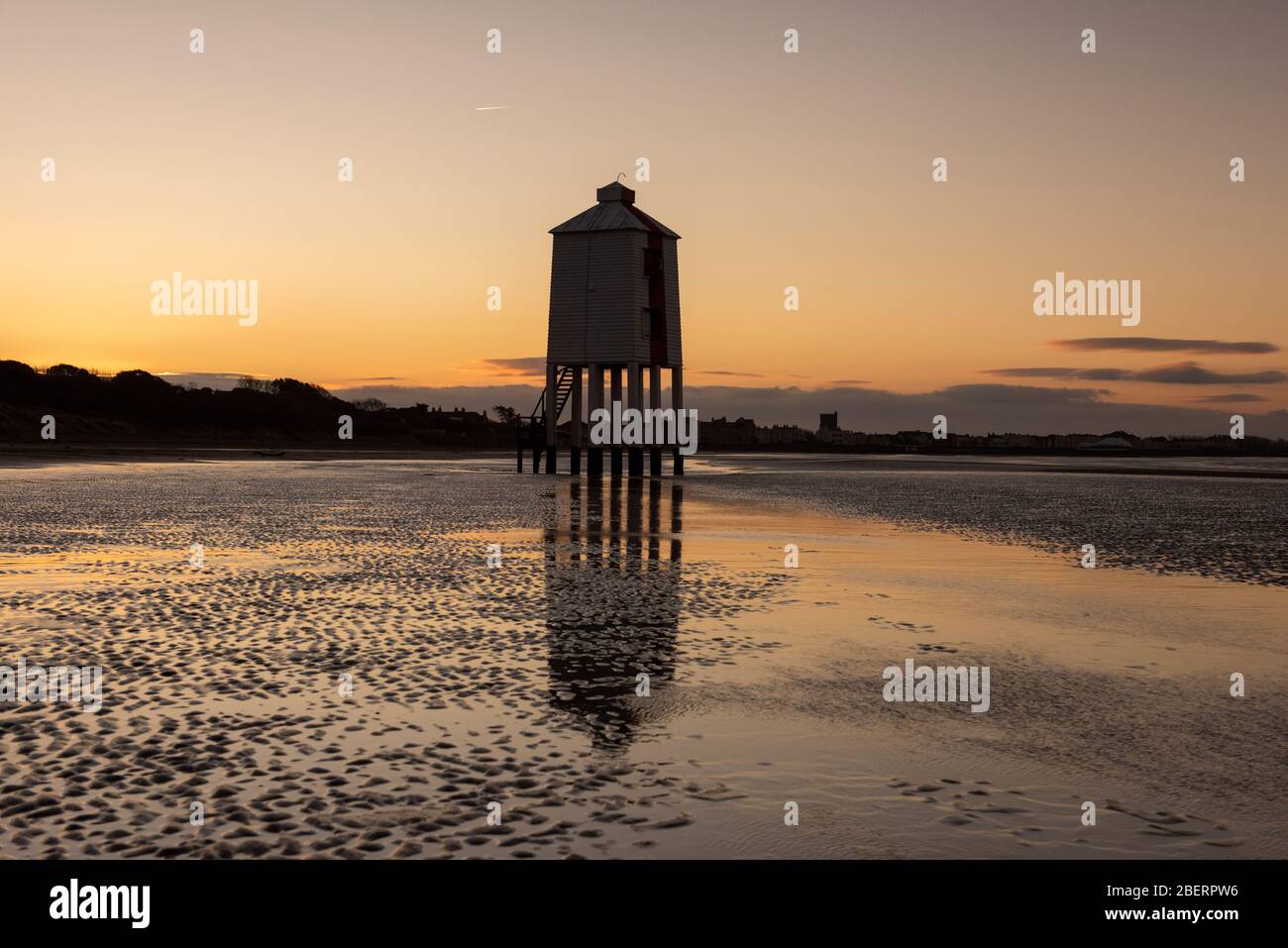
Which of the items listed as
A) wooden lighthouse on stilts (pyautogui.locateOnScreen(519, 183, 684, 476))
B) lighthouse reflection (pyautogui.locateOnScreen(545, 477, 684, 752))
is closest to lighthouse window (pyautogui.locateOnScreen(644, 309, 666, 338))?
wooden lighthouse on stilts (pyautogui.locateOnScreen(519, 183, 684, 476))

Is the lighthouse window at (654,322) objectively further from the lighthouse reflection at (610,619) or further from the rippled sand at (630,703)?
the rippled sand at (630,703)

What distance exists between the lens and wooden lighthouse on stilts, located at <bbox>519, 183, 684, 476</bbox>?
43.8m

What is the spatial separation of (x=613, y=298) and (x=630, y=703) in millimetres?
36820

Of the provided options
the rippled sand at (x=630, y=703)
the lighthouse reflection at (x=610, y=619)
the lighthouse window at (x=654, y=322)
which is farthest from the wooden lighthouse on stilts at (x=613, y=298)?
the rippled sand at (x=630, y=703)

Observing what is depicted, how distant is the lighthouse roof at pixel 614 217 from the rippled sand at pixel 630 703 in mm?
26101

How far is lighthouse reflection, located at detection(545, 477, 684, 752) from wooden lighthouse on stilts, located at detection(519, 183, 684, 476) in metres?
19.4

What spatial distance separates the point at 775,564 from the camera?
1727 cm

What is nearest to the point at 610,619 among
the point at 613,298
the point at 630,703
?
the point at 630,703

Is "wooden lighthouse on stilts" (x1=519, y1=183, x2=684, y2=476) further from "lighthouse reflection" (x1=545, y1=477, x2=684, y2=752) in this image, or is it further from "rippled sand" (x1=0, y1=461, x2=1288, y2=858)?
"rippled sand" (x1=0, y1=461, x2=1288, y2=858)

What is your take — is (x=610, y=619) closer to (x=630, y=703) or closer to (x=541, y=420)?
(x=630, y=703)

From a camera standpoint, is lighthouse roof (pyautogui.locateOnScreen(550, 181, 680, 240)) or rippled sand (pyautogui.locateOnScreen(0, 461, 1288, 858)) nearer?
rippled sand (pyautogui.locateOnScreen(0, 461, 1288, 858))

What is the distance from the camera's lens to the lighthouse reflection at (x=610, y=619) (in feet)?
26.4
